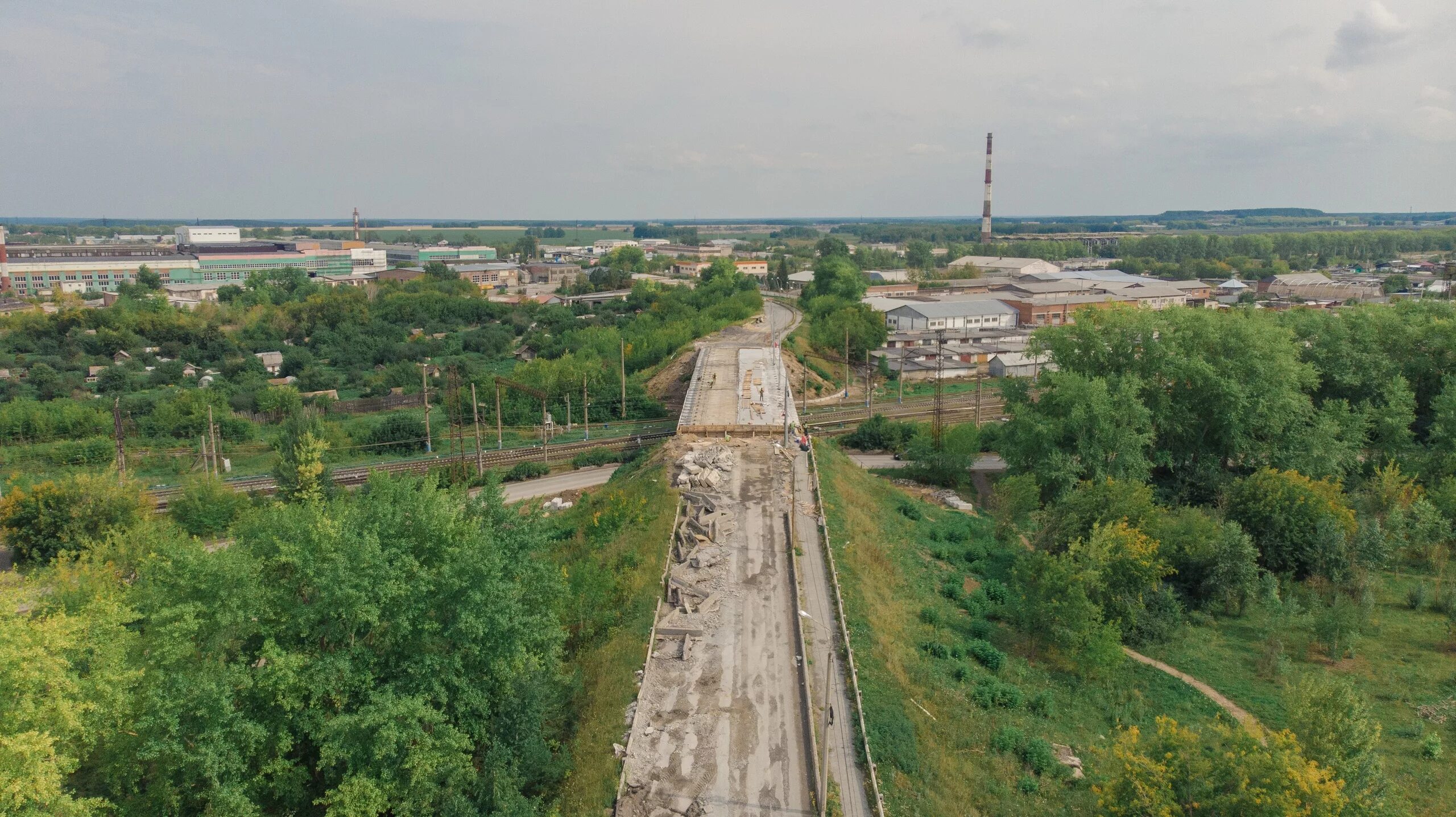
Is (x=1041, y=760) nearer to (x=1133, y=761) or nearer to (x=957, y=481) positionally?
(x=1133, y=761)

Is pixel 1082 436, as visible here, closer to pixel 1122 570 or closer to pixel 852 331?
pixel 1122 570

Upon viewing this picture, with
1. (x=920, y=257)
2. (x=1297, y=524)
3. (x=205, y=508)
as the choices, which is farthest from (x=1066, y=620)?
(x=920, y=257)

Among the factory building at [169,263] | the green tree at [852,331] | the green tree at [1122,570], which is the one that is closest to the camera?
the green tree at [1122,570]

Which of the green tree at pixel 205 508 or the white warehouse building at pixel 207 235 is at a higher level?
the white warehouse building at pixel 207 235

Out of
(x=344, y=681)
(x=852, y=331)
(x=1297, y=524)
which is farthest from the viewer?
(x=852, y=331)

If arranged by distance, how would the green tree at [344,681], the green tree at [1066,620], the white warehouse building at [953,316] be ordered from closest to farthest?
the green tree at [344,681], the green tree at [1066,620], the white warehouse building at [953,316]

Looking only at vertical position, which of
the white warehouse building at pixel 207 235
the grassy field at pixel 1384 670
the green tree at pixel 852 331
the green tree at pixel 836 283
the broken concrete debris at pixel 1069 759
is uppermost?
the white warehouse building at pixel 207 235

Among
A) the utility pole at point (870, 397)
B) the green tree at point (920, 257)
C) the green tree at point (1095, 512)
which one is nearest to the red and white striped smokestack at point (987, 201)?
the green tree at point (920, 257)

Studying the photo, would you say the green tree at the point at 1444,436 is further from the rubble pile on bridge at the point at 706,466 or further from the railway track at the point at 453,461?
the railway track at the point at 453,461
